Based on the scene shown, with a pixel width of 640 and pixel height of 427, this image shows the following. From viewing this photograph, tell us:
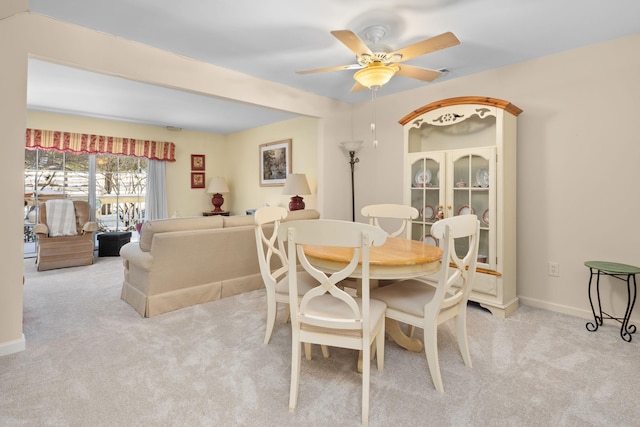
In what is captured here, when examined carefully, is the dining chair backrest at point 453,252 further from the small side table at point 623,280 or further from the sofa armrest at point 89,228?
the sofa armrest at point 89,228

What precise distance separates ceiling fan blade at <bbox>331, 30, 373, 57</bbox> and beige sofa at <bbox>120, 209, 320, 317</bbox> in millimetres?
1881

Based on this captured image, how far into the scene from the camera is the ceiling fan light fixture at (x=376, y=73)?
7.14 feet

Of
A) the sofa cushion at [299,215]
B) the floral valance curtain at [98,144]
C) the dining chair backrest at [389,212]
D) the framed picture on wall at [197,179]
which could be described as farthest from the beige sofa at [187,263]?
the framed picture on wall at [197,179]

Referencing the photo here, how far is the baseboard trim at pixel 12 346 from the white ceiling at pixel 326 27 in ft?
7.11

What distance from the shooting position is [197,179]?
21.1 feet

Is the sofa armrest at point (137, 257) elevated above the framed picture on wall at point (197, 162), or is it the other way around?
the framed picture on wall at point (197, 162)

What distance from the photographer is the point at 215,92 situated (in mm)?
3078

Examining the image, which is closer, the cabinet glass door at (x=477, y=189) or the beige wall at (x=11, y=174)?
the beige wall at (x=11, y=174)

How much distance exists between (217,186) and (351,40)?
16.1 feet

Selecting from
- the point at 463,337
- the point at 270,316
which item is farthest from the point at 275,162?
the point at 463,337

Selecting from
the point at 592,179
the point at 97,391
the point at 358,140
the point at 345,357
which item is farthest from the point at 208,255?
the point at 592,179

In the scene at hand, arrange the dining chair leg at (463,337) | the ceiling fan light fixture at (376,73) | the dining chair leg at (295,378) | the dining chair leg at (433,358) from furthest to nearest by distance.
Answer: the ceiling fan light fixture at (376,73) → the dining chair leg at (463,337) → the dining chair leg at (433,358) → the dining chair leg at (295,378)

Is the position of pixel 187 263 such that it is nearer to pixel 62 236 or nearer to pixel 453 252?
pixel 453 252

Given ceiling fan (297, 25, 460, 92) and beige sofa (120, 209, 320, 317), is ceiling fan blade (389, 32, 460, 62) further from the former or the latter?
beige sofa (120, 209, 320, 317)
